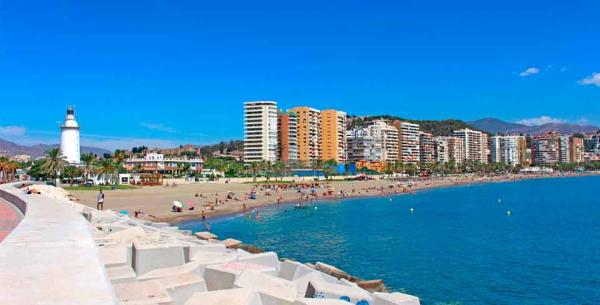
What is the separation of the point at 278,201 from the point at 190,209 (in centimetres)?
1926

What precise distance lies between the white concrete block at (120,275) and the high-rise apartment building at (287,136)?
16104cm

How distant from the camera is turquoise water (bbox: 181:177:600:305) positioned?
20.0m

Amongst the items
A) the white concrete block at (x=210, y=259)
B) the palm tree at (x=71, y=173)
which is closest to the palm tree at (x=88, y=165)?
the palm tree at (x=71, y=173)

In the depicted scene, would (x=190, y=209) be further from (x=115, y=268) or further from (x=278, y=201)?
(x=115, y=268)

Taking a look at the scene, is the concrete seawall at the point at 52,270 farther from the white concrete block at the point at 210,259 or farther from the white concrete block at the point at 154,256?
the white concrete block at the point at 210,259

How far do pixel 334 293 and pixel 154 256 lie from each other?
13.8ft

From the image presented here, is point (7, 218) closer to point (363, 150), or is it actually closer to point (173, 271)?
point (173, 271)

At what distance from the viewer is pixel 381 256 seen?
88.8 feet

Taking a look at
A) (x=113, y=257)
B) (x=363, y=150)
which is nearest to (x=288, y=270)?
(x=113, y=257)

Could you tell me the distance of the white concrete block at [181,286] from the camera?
30.2 ft

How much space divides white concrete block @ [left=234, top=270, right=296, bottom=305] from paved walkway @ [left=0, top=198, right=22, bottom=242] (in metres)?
7.51

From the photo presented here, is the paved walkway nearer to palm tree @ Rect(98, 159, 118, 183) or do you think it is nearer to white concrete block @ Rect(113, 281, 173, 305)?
white concrete block @ Rect(113, 281, 173, 305)

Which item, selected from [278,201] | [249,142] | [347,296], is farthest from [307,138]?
[347,296]

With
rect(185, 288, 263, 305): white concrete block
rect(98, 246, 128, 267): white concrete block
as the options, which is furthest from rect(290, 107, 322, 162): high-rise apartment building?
rect(185, 288, 263, 305): white concrete block
